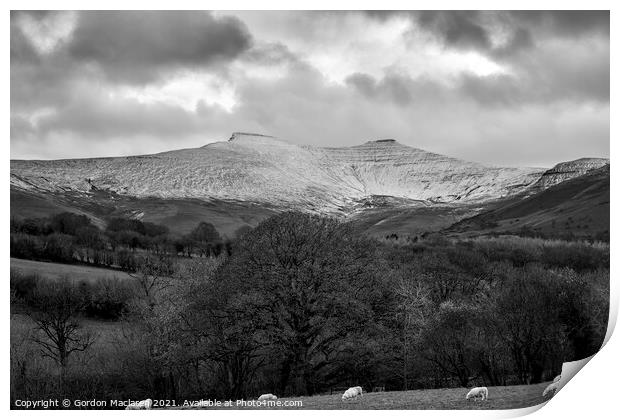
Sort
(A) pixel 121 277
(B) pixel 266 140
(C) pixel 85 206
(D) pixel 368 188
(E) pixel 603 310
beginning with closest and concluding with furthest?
(E) pixel 603 310 → (B) pixel 266 140 → (D) pixel 368 188 → (C) pixel 85 206 → (A) pixel 121 277

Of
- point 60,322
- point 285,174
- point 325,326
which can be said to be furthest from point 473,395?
point 60,322

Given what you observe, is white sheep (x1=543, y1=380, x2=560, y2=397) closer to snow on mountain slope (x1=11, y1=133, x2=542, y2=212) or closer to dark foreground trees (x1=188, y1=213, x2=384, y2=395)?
snow on mountain slope (x1=11, y1=133, x2=542, y2=212)

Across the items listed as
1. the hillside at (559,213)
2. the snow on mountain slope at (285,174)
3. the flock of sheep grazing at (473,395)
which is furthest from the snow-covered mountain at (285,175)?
the flock of sheep grazing at (473,395)

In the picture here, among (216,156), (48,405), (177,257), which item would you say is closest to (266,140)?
(216,156)

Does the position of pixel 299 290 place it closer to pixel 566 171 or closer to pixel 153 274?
pixel 566 171

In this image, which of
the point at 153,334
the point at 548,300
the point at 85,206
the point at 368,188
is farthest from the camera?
the point at 153,334

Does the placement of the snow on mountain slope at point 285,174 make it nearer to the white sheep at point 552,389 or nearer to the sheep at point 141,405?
the sheep at point 141,405

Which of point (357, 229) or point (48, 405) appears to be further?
point (357, 229)
